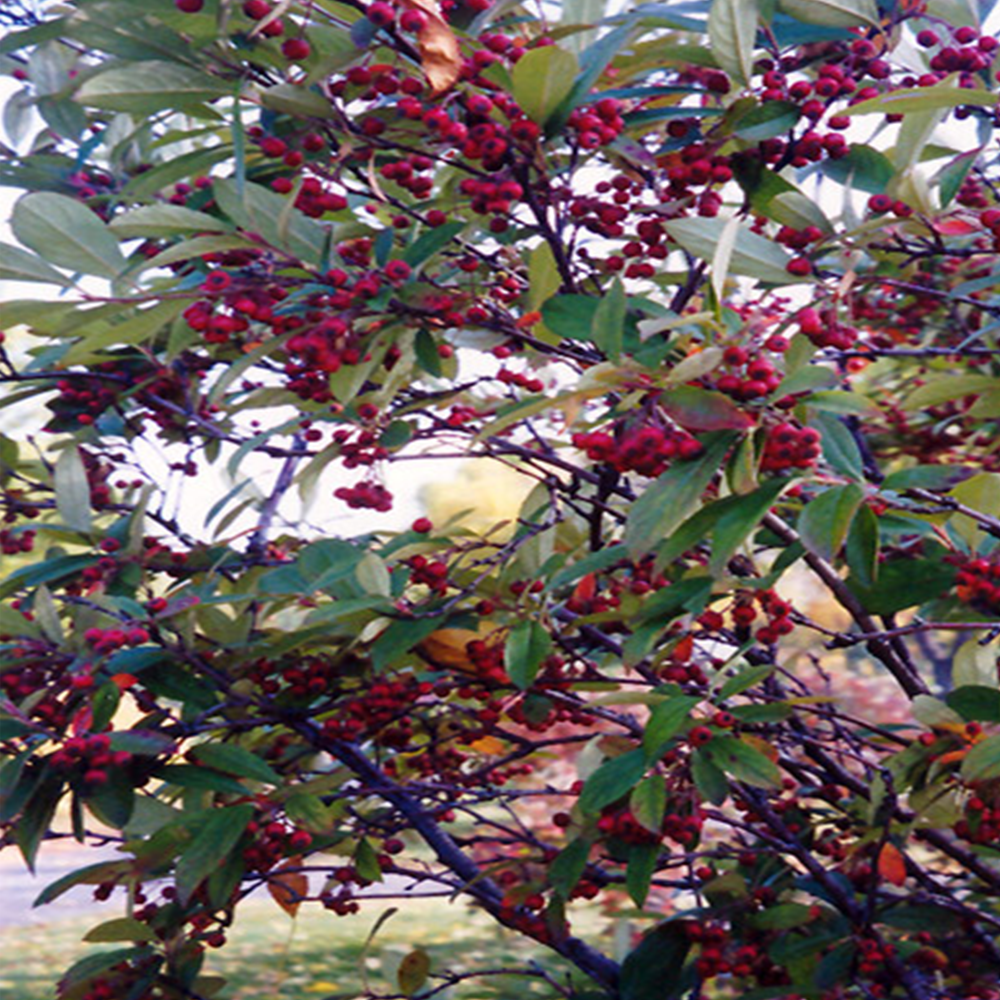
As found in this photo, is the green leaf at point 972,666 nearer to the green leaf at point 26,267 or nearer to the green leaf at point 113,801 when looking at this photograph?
the green leaf at point 113,801

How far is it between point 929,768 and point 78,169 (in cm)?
194

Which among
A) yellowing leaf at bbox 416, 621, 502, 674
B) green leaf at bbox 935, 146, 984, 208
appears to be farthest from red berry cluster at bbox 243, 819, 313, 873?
green leaf at bbox 935, 146, 984, 208

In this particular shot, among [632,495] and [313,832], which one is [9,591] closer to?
[313,832]

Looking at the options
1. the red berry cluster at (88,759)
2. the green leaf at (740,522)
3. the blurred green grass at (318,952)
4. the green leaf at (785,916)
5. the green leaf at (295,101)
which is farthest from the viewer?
the blurred green grass at (318,952)

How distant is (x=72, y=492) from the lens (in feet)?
7.18

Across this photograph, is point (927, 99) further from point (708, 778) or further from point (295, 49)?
point (708, 778)

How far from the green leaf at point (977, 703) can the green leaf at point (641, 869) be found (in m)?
0.49

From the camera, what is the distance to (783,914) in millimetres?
2139

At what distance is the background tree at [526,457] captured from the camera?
64.1 inches

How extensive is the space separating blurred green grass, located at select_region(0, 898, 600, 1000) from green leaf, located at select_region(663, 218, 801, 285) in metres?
3.68

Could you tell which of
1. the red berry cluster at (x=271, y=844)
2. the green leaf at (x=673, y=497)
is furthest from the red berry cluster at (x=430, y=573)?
the green leaf at (x=673, y=497)

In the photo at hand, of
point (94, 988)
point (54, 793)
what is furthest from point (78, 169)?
point (94, 988)

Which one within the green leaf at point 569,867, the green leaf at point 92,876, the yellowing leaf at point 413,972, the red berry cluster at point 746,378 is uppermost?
the red berry cluster at point 746,378

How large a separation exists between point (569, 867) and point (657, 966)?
1.25ft
